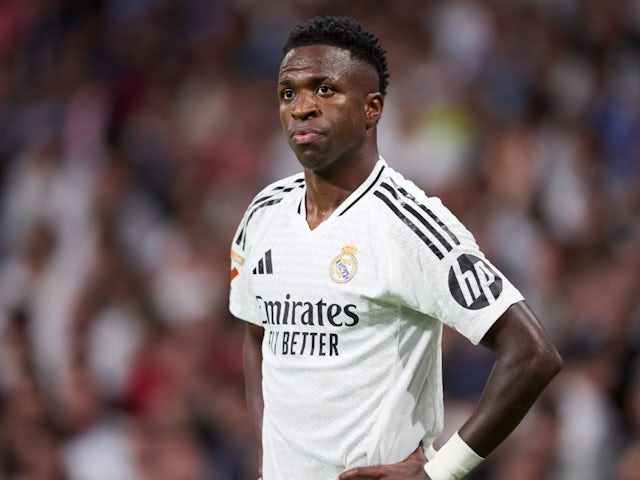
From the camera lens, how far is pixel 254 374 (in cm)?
459

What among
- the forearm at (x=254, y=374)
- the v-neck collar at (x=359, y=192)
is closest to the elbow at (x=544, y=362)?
the v-neck collar at (x=359, y=192)

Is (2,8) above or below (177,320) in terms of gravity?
above

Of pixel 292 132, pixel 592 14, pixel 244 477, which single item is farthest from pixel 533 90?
pixel 292 132

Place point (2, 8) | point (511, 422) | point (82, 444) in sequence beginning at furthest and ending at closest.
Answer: point (2, 8), point (82, 444), point (511, 422)

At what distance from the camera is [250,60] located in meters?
11.0

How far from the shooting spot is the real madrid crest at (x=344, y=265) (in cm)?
399

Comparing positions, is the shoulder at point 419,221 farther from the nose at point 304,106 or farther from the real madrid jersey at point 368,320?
the nose at point 304,106

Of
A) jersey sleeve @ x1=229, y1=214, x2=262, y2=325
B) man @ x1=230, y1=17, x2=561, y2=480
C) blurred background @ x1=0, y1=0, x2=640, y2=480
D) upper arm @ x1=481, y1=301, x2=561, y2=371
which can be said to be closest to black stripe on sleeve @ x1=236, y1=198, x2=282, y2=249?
jersey sleeve @ x1=229, y1=214, x2=262, y2=325

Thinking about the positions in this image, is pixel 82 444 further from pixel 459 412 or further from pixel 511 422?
pixel 511 422

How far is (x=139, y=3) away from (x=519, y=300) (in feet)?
27.2

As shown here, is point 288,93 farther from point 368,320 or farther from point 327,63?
point 368,320

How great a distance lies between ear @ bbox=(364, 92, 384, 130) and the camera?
4.07 meters

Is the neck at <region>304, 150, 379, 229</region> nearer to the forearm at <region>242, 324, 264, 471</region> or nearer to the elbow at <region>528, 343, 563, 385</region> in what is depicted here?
the forearm at <region>242, 324, 264, 471</region>

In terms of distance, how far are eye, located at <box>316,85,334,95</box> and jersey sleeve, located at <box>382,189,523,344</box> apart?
41cm
